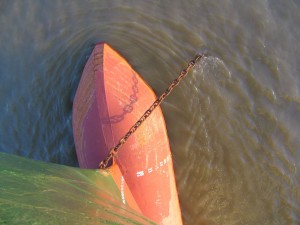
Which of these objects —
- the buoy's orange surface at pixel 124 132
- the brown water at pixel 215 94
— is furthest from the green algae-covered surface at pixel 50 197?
the brown water at pixel 215 94

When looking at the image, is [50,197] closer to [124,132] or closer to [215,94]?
[124,132]

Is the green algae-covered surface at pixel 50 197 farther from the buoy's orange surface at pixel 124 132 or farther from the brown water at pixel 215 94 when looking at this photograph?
the brown water at pixel 215 94

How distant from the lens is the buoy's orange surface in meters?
4.04

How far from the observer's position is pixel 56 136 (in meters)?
4.92

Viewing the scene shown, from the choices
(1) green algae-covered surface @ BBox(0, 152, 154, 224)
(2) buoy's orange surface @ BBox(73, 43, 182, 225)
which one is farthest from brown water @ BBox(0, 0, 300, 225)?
(1) green algae-covered surface @ BBox(0, 152, 154, 224)

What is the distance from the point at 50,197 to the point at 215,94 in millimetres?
2841

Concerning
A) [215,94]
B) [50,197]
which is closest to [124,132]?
[215,94]

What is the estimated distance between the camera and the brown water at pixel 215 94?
4559 mm

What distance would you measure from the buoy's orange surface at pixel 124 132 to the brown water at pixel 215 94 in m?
0.26

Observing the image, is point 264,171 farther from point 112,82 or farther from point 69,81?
point 69,81

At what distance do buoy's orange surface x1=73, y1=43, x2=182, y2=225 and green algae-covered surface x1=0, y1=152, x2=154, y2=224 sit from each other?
2.50 feet

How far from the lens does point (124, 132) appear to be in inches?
160

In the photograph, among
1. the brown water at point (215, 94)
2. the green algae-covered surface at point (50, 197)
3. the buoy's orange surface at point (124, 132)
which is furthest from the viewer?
the brown water at point (215, 94)

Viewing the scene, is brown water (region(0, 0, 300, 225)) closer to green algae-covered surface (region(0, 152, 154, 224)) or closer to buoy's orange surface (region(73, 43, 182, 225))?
buoy's orange surface (region(73, 43, 182, 225))
